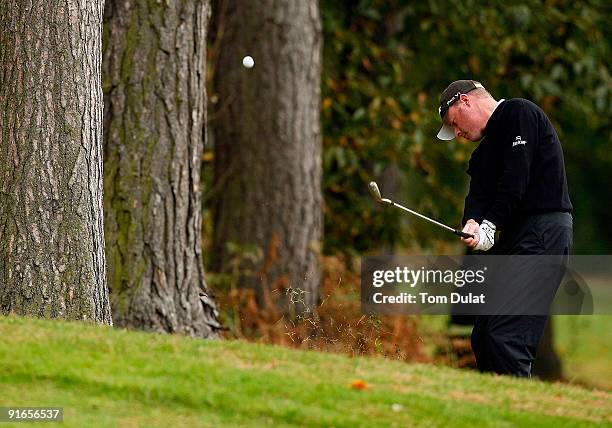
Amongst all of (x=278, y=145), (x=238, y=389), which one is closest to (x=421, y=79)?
(x=278, y=145)

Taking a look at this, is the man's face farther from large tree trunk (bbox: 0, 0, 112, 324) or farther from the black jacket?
large tree trunk (bbox: 0, 0, 112, 324)

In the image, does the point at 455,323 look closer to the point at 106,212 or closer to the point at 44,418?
the point at 106,212

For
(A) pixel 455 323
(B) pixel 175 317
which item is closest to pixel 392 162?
(A) pixel 455 323

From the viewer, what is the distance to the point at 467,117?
819 cm

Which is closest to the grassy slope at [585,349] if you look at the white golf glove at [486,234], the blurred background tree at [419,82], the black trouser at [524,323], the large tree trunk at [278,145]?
the blurred background tree at [419,82]

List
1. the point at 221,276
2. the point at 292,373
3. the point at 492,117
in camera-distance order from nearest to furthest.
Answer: the point at 292,373 → the point at 492,117 → the point at 221,276

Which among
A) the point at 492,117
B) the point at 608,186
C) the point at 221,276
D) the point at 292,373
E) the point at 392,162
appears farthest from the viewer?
the point at 608,186

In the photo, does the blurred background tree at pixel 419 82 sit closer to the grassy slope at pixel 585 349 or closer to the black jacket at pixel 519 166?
the grassy slope at pixel 585 349

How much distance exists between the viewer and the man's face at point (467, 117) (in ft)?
26.8

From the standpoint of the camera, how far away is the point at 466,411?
6.46 meters

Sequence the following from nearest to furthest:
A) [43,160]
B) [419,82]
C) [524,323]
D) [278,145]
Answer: [524,323]
[43,160]
[278,145]
[419,82]

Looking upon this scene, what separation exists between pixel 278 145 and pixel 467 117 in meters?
5.58

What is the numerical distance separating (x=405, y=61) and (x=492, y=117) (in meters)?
9.11

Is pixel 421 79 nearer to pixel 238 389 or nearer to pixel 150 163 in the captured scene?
pixel 150 163
